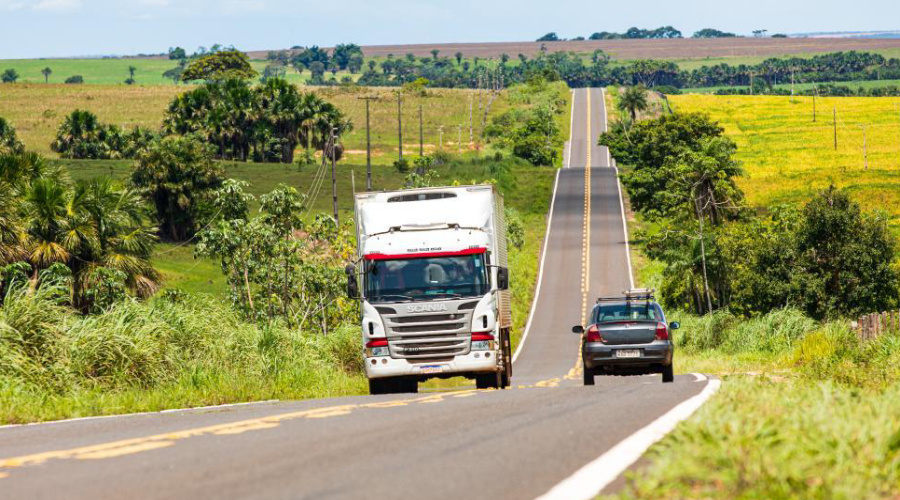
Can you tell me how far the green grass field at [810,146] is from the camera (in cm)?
10619

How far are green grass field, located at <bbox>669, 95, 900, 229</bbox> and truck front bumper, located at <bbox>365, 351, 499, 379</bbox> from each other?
74.0 m

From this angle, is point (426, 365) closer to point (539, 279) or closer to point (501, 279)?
point (501, 279)

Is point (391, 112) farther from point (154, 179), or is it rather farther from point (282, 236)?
point (282, 236)

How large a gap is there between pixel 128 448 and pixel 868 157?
420 feet

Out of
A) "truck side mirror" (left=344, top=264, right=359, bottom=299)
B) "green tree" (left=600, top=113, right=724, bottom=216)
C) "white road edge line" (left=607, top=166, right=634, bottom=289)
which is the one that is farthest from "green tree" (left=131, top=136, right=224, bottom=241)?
"truck side mirror" (left=344, top=264, right=359, bottom=299)

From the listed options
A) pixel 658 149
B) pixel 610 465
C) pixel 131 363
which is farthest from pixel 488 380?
pixel 658 149

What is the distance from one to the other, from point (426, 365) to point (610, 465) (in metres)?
13.9

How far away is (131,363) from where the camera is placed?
18125 mm

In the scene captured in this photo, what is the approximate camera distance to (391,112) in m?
191

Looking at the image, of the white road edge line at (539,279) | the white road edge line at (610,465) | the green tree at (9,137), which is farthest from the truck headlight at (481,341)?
the green tree at (9,137)

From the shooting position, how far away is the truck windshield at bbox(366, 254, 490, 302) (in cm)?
2211

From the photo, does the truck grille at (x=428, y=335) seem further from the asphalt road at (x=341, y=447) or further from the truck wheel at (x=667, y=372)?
the asphalt road at (x=341, y=447)

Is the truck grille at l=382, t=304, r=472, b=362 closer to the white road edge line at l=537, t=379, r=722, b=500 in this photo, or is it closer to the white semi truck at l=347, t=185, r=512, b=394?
the white semi truck at l=347, t=185, r=512, b=394

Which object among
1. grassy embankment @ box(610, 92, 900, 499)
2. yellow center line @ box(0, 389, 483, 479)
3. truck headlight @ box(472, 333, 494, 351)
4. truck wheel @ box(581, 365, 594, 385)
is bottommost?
truck wheel @ box(581, 365, 594, 385)
